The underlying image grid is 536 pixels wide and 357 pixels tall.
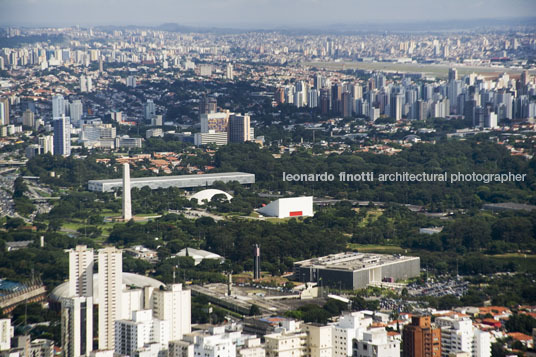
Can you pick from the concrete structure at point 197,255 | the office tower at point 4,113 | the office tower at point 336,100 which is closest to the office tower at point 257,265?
the concrete structure at point 197,255

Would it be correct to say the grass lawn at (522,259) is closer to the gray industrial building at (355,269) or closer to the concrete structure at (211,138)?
the gray industrial building at (355,269)

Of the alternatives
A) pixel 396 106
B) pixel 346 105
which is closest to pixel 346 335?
pixel 396 106

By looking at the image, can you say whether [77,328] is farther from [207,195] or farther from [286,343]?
[207,195]

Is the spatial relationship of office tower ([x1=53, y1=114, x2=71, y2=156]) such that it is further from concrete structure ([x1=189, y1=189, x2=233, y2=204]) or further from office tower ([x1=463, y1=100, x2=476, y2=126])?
office tower ([x1=463, y1=100, x2=476, y2=126])

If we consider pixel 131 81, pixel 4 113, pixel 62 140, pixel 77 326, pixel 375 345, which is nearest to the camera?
pixel 375 345

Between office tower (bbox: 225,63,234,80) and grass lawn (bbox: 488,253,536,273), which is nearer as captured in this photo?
grass lawn (bbox: 488,253,536,273)

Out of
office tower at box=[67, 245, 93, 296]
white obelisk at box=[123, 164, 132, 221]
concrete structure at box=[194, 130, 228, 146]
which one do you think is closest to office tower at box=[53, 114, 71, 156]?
concrete structure at box=[194, 130, 228, 146]

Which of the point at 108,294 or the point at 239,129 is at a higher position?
the point at 108,294
